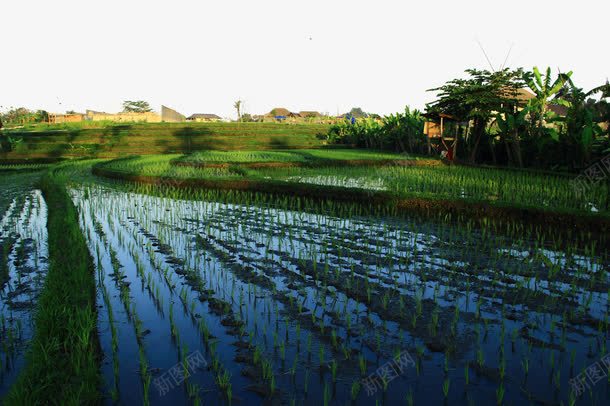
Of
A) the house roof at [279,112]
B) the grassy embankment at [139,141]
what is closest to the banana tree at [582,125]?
the grassy embankment at [139,141]

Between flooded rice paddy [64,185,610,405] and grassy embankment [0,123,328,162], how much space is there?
17.3m

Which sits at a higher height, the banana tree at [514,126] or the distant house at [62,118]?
the distant house at [62,118]

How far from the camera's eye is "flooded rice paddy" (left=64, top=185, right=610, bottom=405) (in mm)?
2488

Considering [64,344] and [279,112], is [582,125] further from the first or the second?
[279,112]

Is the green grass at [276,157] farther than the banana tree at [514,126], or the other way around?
the green grass at [276,157]

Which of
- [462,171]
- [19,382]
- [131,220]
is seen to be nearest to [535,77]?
[462,171]

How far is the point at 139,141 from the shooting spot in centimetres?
Result: 2525

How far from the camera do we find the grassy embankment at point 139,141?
21.3 m

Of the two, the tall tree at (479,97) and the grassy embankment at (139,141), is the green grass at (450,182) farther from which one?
the grassy embankment at (139,141)

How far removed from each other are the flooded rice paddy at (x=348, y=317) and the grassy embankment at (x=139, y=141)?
1731 centimetres

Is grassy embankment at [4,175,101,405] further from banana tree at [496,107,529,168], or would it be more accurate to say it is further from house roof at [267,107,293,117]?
house roof at [267,107,293,117]

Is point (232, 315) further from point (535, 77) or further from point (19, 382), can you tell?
point (535, 77)

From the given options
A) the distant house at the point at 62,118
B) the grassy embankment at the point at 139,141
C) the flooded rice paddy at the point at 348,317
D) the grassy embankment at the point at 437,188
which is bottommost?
the flooded rice paddy at the point at 348,317

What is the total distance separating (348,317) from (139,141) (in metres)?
24.3
